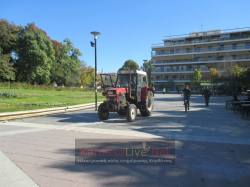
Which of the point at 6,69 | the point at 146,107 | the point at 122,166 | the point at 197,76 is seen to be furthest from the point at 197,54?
the point at 122,166

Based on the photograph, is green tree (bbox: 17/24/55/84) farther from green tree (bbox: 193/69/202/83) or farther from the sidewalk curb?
the sidewalk curb

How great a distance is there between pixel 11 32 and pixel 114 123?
63.2 m

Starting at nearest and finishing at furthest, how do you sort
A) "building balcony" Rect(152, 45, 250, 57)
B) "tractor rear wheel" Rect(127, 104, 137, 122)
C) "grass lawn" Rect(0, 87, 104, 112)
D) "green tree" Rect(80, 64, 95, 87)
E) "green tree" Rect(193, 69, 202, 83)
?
"tractor rear wheel" Rect(127, 104, 137, 122), "grass lawn" Rect(0, 87, 104, 112), "green tree" Rect(193, 69, 202, 83), "building balcony" Rect(152, 45, 250, 57), "green tree" Rect(80, 64, 95, 87)

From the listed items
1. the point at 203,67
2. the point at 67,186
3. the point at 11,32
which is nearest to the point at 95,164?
the point at 67,186

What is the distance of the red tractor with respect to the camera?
17656 millimetres

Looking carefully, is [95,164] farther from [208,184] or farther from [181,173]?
[208,184]

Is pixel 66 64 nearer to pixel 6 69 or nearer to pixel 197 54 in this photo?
pixel 6 69

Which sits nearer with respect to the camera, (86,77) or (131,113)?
(131,113)

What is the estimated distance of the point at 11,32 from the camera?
245 ft

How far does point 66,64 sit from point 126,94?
233 ft

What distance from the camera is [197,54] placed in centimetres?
11531

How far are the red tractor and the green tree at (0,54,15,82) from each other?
166 ft

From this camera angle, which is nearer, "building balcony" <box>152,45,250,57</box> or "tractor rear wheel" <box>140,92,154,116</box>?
"tractor rear wheel" <box>140,92,154,116</box>

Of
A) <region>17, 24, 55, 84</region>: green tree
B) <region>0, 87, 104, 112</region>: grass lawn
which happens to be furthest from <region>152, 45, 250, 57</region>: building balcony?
<region>0, 87, 104, 112</region>: grass lawn
